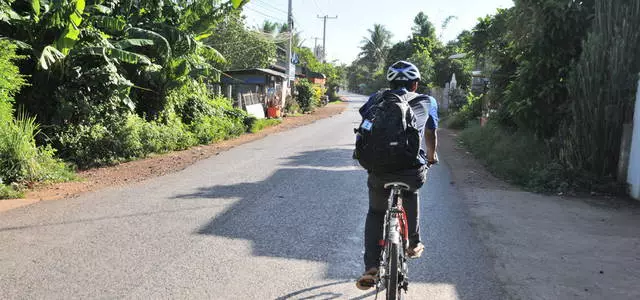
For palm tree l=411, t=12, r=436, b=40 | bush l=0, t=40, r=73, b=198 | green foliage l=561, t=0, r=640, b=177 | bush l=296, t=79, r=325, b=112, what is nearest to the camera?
bush l=0, t=40, r=73, b=198

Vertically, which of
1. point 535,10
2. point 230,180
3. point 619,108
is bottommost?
point 230,180

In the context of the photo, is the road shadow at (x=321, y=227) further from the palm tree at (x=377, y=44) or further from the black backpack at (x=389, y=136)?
the palm tree at (x=377, y=44)

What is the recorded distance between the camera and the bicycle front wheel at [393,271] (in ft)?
11.7

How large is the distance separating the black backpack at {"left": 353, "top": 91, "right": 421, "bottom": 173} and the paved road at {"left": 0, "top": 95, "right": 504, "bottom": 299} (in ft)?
3.92

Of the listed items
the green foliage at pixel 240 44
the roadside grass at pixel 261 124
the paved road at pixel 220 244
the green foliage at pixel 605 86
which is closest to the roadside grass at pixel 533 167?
the green foliage at pixel 605 86

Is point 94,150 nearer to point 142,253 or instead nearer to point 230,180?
point 230,180

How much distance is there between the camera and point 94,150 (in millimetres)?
11477

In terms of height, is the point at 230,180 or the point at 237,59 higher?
the point at 237,59

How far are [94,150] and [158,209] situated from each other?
5.11 m

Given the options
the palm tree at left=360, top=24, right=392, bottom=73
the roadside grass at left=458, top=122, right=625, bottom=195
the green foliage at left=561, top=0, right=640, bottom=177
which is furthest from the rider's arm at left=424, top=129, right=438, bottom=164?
the palm tree at left=360, top=24, right=392, bottom=73

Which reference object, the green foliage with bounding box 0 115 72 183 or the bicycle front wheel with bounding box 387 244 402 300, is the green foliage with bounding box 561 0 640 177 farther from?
the green foliage with bounding box 0 115 72 183

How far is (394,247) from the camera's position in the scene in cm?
356

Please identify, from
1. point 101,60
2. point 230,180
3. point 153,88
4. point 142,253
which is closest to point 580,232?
point 142,253

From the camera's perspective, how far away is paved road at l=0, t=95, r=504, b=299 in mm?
4328
